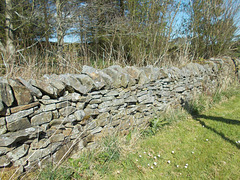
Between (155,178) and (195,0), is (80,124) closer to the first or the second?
(155,178)

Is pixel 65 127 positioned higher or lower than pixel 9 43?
lower

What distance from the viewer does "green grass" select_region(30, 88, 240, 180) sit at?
2178 millimetres

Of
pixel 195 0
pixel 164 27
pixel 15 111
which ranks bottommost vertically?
pixel 15 111

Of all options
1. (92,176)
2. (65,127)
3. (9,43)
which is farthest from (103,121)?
(9,43)

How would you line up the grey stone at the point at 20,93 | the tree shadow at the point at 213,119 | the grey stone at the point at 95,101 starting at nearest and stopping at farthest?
the grey stone at the point at 20,93 < the grey stone at the point at 95,101 < the tree shadow at the point at 213,119

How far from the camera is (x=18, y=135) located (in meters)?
1.73

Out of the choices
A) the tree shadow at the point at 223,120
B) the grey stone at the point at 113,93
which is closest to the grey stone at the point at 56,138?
the grey stone at the point at 113,93

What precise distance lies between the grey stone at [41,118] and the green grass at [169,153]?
59 cm

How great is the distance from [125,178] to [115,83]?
4.76 ft

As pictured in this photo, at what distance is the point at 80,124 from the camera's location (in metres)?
2.37

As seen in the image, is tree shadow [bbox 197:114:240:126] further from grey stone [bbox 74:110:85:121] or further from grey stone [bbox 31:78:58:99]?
grey stone [bbox 31:78:58:99]

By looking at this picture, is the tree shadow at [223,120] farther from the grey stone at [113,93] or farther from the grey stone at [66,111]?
the grey stone at [66,111]

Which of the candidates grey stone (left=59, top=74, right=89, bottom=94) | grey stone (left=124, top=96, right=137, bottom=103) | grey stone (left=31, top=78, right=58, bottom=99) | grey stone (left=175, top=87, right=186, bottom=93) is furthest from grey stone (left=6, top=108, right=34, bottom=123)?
grey stone (left=175, top=87, right=186, bottom=93)

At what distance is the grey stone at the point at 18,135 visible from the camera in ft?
5.37
